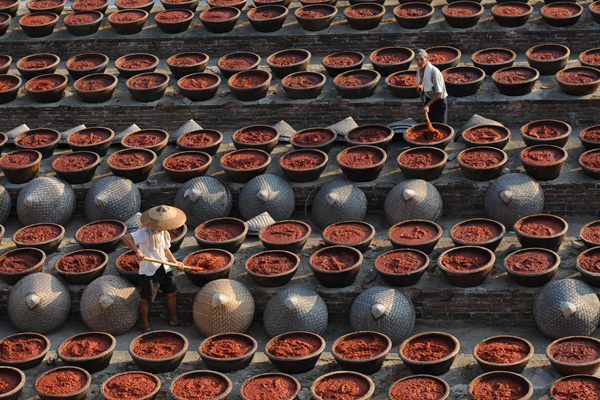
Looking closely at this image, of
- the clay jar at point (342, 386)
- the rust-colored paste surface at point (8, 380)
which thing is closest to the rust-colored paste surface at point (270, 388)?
the clay jar at point (342, 386)

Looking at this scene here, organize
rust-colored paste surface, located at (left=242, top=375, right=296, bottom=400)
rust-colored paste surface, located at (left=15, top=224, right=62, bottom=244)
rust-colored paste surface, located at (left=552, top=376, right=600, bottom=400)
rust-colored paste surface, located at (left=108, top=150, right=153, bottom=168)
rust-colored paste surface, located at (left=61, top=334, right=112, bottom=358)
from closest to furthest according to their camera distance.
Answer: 1. rust-colored paste surface, located at (left=552, top=376, right=600, bottom=400)
2. rust-colored paste surface, located at (left=242, top=375, right=296, bottom=400)
3. rust-colored paste surface, located at (left=61, top=334, right=112, bottom=358)
4. rust-colored paste surface, located at (left=15, top=224, right=62, bottom=244)
5. rust-colored paste surface, located at (left=108, top=150, right=153, bottom=168)

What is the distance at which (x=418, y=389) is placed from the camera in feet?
34.7

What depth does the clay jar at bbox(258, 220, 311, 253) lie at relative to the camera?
12734 mm

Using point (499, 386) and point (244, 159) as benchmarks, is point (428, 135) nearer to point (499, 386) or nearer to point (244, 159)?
point (244, 159)

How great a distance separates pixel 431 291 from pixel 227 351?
2424mm

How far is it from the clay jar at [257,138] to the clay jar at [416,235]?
8.20 feet

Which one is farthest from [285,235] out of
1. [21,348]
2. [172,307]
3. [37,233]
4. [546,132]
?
[546,132]

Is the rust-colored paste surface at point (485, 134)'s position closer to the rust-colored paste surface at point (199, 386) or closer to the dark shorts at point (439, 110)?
the dark shorts at point (439, 110)

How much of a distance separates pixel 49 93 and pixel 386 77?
5.00 m

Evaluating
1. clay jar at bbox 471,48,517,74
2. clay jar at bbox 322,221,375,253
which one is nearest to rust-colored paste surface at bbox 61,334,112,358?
clay jar at bbox 322,221,375,253

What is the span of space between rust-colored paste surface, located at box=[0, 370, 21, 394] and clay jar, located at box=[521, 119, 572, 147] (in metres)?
7.12

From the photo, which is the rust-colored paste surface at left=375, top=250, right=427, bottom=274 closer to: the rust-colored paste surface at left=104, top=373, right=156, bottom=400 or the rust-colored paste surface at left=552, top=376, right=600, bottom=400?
the rust-colored paste surface at left=552, top=376, right=600, bottom=400

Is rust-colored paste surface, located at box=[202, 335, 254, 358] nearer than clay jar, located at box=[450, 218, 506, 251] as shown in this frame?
Yes

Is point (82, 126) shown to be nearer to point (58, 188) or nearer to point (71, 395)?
point (58, 188)
